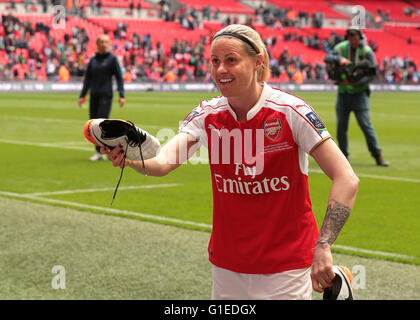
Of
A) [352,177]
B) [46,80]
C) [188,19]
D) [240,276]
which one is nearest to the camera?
[352,177]

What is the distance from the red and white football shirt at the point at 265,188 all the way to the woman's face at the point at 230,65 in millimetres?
161

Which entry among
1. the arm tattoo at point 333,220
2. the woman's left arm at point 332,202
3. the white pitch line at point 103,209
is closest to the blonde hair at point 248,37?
the woman's left arm at point 332,202

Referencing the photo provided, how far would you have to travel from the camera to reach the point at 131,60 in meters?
48.3

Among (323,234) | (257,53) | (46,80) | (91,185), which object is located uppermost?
(257,53)

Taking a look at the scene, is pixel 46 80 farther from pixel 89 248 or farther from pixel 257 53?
pixel 257 53

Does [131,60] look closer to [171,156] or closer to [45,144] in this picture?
[45,144]

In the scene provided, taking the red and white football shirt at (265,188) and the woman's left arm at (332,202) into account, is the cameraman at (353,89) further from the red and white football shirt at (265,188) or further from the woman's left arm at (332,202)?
the woman's left arm at (332,202)

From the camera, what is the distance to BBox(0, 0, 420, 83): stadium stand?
4503cm

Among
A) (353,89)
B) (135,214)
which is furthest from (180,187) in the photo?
(353,89)

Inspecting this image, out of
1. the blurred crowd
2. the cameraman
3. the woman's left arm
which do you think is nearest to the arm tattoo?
the woman's left arm

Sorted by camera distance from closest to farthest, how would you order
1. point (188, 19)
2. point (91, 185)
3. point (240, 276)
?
point (240, 276) < point (91, 185) < point (188, 19)

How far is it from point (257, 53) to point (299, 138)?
1.41ft

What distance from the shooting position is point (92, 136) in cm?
369

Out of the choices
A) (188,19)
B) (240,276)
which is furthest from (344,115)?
(188,19)
